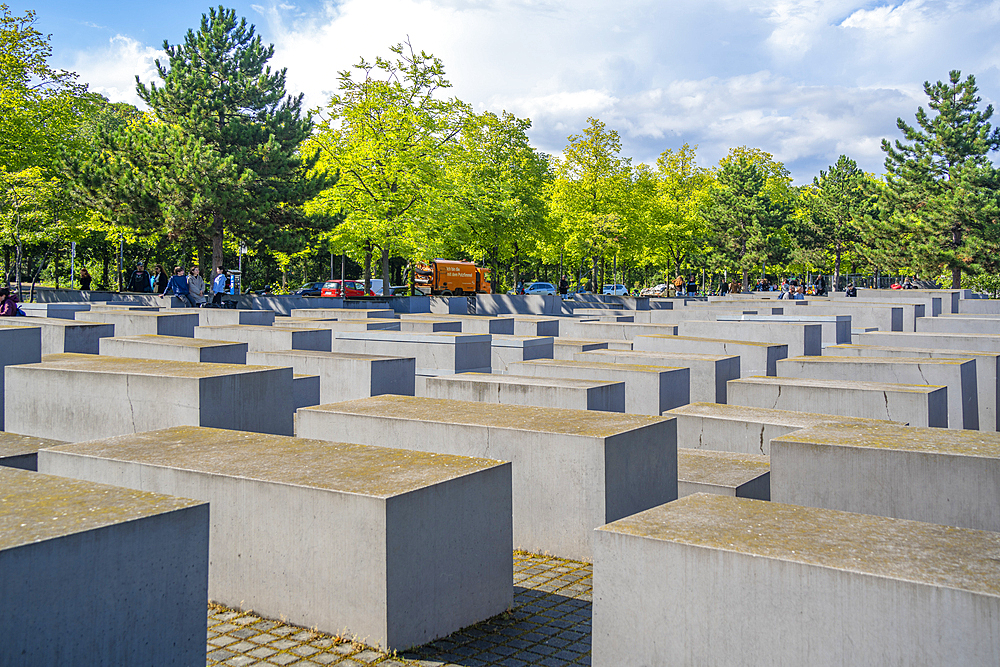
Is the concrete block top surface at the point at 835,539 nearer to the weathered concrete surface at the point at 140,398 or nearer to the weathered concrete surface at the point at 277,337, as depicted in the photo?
the weathered concrete surface at the point at 140,398

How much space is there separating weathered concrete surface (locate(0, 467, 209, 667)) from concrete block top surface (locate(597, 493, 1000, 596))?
1837mm

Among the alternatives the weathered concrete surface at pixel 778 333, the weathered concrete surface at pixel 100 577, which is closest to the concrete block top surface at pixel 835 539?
the weathered concrete surface at pixel 100 577

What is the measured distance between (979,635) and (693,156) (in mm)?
66965

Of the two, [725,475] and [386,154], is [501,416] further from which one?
[386,154]

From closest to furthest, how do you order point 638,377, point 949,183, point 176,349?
1. point 638,377
2. point 176,349
3. point 949,183

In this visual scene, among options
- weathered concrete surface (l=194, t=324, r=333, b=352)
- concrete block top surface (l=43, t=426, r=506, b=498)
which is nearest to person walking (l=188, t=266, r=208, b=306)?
weathered concrete surface (l=194, t=324, r=333, b=352)

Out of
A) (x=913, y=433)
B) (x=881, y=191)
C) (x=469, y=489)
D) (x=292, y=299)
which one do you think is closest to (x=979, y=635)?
(x=469, y=489)

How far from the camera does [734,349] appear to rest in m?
12.5

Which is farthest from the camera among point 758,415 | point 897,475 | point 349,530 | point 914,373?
point 914,373

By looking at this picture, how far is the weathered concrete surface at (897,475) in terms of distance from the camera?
5.28 m

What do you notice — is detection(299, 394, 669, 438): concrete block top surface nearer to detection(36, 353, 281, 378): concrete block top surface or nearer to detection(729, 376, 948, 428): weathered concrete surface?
detection(36, 353, 281, 378): concrete block top surface

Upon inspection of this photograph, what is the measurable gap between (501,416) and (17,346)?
5361 mm

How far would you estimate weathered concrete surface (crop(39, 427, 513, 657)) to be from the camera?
14.3ft

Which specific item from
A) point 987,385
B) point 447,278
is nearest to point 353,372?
point 987,385
